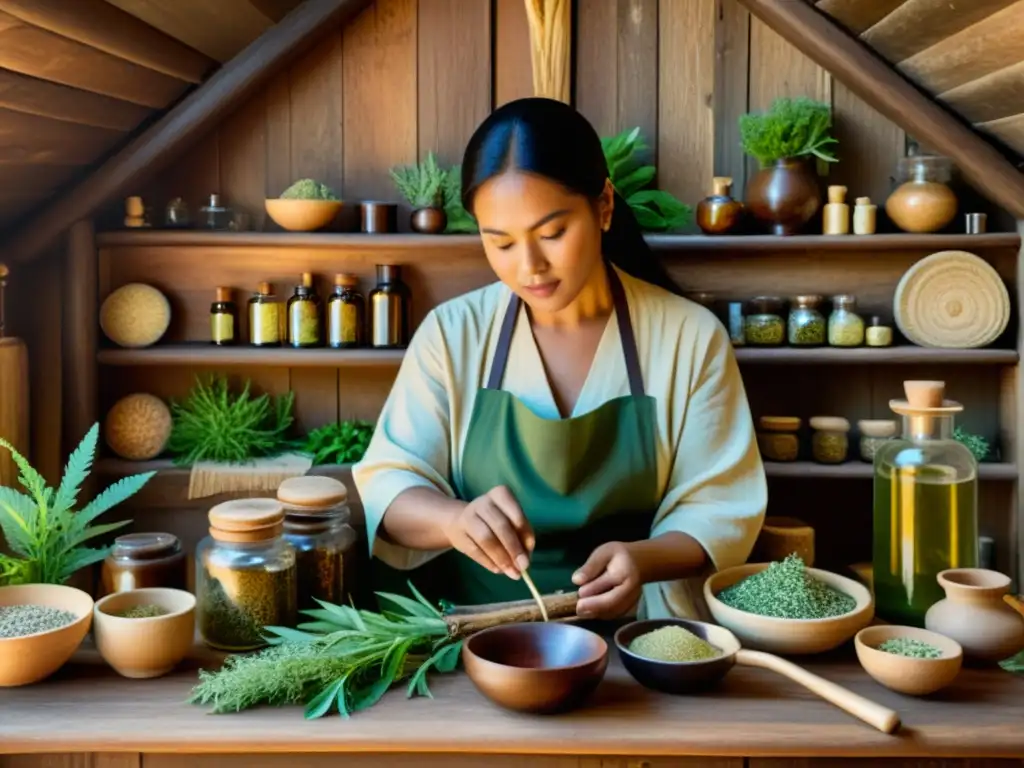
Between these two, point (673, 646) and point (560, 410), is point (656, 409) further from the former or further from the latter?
point (673, 646)

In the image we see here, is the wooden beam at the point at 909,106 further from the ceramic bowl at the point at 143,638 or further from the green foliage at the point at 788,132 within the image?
the ceramic bowl at the point at 143,638

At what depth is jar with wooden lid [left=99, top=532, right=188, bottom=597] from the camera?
6.05ft

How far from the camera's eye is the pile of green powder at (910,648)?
162cm

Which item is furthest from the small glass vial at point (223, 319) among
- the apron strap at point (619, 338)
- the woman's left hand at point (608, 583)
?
the woman's left hand at point (608, 583)

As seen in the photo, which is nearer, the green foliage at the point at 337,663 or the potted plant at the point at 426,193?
the green foliage at the point at 337,663

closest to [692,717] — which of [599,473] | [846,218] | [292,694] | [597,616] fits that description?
[597,616]

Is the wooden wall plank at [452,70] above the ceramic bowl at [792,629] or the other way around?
above

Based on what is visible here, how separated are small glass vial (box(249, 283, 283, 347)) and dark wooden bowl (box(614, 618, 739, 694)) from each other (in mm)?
1619

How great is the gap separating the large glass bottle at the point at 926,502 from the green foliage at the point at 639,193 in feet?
3.80

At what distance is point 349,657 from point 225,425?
1.46 metres

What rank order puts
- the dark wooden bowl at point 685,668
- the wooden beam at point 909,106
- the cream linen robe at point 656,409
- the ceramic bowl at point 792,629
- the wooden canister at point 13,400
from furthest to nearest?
the wooden beam at point 909,106
the wooden canister at point 13,400
the cream linen robe at point 656,409
the ceramic bowl at point 792,629
the dark wooden bowl at point 685,668

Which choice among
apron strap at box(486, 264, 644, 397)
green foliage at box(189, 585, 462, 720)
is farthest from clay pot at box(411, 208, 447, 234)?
green foliage at box(189, 585, 462, 720)

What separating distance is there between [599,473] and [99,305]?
5.23 feet

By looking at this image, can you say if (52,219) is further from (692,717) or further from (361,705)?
(692,717)
